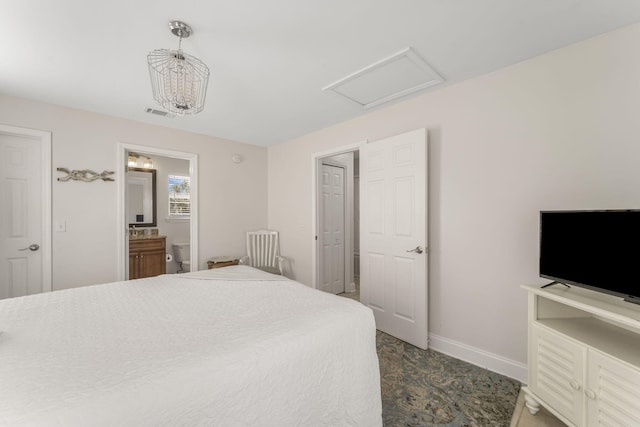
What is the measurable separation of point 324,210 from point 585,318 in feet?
9.42

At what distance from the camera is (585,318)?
1.65 meters

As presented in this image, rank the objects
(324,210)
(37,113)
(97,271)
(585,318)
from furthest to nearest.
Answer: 1. (324,210)
2. (97,271)
3. (37,113)
4. (585,318)

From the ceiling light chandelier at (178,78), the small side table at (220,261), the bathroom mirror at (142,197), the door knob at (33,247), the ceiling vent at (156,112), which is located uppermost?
the ceiling vent at (156,112)

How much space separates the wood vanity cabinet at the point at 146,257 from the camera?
3957 millimetres

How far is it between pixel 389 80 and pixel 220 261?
299 cm

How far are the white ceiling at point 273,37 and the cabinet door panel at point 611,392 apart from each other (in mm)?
1876

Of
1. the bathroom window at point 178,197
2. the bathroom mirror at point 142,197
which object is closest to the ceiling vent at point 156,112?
the bathroom mirror at point 142,197

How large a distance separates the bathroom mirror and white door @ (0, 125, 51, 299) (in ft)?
6.67

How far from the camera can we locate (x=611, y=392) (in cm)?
123

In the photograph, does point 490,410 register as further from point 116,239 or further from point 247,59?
point 116,239

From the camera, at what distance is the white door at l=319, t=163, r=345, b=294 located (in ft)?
12.7

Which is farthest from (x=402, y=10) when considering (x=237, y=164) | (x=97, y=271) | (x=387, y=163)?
(x=97, y=271)

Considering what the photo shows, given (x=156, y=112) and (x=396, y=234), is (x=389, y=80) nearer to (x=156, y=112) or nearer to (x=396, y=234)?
(x=396, y=234)

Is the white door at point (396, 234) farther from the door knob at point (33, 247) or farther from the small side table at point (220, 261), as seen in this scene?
the door knob at point (33, 247)
